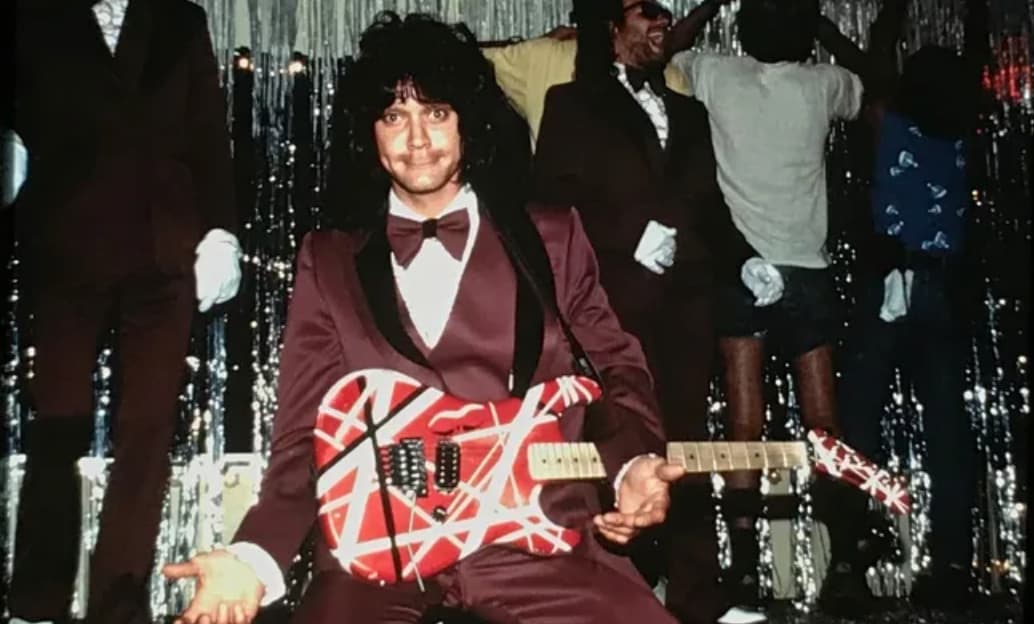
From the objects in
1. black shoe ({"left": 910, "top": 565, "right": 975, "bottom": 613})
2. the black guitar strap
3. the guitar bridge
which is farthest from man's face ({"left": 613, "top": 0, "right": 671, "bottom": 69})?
black shoe ({"left": 910, "top": 565, "right": 975, "bottom": 613})

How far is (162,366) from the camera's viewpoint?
2.14 meters

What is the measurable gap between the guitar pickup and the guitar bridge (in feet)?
0.06

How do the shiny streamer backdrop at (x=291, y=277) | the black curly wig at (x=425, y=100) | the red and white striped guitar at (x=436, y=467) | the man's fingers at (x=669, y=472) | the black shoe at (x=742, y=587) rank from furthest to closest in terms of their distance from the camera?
1. the black shoe at (x=742, y=587)
2. the shiny streamer backdrop at (x=291, y=277)
3. the black curly wig at (x=425, y=100)
4. the red and white striped guitar at (x=436, y=467)
5. the man's fingers at (x=669, y=472)

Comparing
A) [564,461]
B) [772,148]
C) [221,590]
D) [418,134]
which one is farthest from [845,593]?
[221,590]

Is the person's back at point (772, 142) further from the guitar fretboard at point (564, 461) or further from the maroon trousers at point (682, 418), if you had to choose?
the guitar fretboard at point (564, 461)

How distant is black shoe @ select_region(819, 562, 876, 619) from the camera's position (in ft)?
7.63

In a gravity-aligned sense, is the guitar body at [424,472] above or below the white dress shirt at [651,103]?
below

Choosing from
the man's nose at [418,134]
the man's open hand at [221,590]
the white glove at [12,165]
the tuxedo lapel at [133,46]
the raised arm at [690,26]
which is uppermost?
the raised arm at [690,26]

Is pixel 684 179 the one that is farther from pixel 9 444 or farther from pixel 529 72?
pixel 9 444

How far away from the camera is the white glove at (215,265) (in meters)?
2.14

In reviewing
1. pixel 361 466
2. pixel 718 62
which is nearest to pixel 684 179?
pixel 718 62

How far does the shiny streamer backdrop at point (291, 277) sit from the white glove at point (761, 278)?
0.13 metres

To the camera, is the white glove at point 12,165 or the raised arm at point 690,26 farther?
the raised arm at point 690,26

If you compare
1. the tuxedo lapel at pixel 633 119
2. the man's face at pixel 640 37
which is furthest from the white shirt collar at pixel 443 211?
the man's face at pixel 640 37
